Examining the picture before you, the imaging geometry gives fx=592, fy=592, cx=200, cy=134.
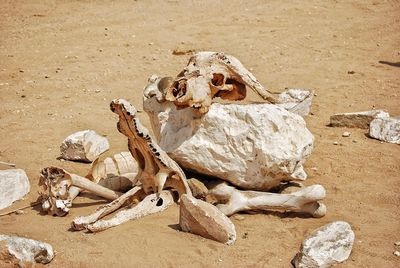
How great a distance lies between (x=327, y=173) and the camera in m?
6.69

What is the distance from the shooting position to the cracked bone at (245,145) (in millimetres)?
5605

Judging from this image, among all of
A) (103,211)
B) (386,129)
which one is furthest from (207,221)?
(386,129)

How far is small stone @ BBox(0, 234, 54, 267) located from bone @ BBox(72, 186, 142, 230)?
1.64ft

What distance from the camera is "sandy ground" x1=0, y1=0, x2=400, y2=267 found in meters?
5.06

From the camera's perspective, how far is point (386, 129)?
753 centimetres

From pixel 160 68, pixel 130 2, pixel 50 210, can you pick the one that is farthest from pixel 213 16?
pixel 50 210

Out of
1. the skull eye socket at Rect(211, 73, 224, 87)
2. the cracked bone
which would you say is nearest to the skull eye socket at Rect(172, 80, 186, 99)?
the cracked bone

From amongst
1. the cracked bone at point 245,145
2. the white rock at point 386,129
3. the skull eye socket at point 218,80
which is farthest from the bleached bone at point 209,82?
the white rock at point 386,129

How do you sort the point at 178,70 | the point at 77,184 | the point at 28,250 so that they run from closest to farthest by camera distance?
1. the point at 28,250
2. the point at 77,184
3. the point at 178,70

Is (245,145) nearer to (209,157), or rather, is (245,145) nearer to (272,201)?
(209,157)

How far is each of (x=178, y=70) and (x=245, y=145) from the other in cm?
525

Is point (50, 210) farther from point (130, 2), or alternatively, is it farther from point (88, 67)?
point (130, 2)

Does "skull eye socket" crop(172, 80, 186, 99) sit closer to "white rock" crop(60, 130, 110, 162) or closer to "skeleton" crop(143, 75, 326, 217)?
"skeleton" crop(143, 75, 326, 217)

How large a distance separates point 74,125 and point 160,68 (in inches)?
112
